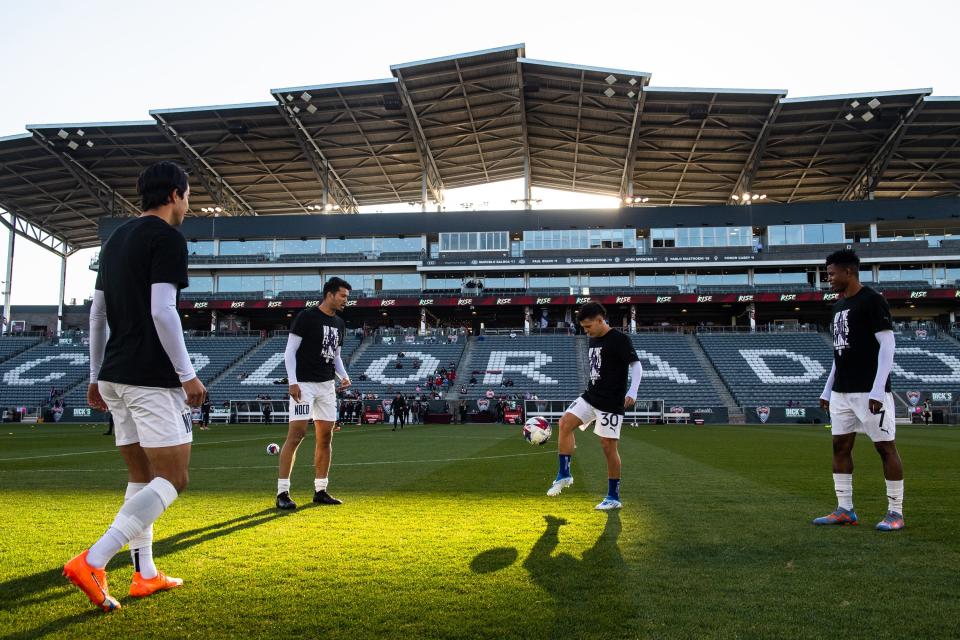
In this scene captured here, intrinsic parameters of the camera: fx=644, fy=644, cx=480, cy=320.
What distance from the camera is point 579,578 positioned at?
3982mm

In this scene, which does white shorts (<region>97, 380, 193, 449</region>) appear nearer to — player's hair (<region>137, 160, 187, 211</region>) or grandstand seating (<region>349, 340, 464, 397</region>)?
player's hair (<region>137, 160, 187, 211</region>)

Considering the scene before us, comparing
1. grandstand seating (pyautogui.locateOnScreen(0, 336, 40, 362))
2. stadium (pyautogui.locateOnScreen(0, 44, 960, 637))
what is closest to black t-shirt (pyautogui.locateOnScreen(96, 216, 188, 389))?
stadium (pyautogui.locateOnScreen(0, 44, 960, 637))

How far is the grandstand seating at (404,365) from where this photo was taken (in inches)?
1670

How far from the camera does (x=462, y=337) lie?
50.0 m

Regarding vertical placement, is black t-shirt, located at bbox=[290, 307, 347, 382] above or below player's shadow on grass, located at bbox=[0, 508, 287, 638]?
above

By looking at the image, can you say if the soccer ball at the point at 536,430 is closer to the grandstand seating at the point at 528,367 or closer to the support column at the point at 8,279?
the grandstand seating at the point at 528,367

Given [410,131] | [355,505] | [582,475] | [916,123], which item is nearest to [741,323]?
[916,123]

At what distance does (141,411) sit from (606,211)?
173ft

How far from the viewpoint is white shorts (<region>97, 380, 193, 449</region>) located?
3.77 meters

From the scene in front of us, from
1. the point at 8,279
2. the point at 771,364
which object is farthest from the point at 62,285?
the point at 771,364

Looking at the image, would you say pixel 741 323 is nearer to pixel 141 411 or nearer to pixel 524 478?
pixel 524 478

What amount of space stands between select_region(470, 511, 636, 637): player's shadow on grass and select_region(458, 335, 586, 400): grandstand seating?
3470 cm

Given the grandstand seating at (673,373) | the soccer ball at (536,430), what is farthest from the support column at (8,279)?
the soccer ball at (536,430)

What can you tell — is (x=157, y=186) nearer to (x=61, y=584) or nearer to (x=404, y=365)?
(x=61, y=584)
